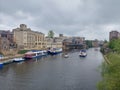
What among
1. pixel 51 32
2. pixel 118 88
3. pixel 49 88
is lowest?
pixel 49 88

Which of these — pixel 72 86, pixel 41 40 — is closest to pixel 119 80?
pixel 72 86

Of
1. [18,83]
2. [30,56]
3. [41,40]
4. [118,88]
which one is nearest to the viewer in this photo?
[118,88]

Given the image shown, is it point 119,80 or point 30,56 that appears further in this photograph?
point 30,56

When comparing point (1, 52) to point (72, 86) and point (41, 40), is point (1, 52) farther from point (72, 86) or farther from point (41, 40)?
point (41, 40)

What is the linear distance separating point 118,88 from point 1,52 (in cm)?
6975

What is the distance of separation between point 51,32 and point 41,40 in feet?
106

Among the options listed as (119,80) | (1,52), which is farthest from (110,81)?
(1,52)

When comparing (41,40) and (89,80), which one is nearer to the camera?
(89,80)

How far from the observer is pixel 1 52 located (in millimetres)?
86062

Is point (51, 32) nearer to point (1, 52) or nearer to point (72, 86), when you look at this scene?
point (1, 52)

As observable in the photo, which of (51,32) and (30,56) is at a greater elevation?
(51,32)

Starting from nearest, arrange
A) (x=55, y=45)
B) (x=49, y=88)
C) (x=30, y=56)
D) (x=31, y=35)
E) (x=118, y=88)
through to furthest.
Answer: (x=118, y=88)
(x=49, y=88)
(x=30, y=56)
(x=31, y=35)
(x=55, y=45)

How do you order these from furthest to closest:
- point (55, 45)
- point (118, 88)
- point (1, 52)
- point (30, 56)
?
point (55, 45), point (30, 56), point (1, 52), point (118, 88)

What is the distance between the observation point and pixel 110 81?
76.4 ft
